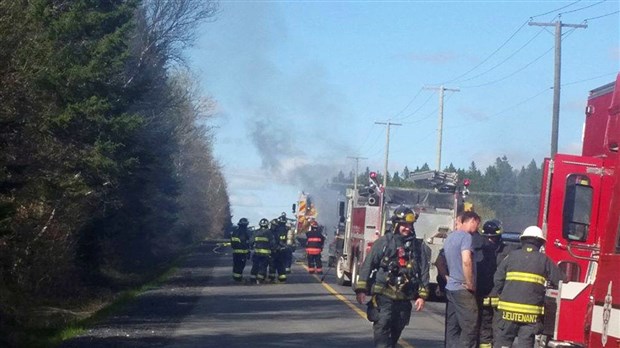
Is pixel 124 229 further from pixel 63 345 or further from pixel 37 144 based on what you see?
pixel 63 345

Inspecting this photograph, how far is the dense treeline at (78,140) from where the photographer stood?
726 inches

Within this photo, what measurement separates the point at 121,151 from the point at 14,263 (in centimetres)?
948

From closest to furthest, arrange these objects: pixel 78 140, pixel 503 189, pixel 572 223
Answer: pixel 572 223 < pixel 78 140 < pixel 503 189

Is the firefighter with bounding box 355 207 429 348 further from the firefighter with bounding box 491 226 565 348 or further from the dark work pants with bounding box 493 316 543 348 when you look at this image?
the firefighter with bounding box 491 226 565 348

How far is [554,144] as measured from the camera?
32.7m

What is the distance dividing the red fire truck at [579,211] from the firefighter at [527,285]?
0.18m

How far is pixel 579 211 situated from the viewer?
12250mm

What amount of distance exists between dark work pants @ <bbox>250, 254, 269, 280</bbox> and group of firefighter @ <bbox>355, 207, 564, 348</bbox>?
53.6 ft

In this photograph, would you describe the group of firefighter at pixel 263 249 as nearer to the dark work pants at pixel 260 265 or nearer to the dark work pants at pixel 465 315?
the dark work pants at pixel 260 265

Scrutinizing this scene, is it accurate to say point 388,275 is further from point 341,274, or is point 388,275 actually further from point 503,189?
point 503,189

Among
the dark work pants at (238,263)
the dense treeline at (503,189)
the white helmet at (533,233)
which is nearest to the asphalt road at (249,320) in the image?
the dark work pants at (238,263)

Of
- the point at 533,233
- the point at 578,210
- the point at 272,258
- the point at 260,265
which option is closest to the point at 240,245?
the point at 260,265

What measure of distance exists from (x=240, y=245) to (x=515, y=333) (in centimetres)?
1857

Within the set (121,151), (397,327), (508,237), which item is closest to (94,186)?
(121,151)
